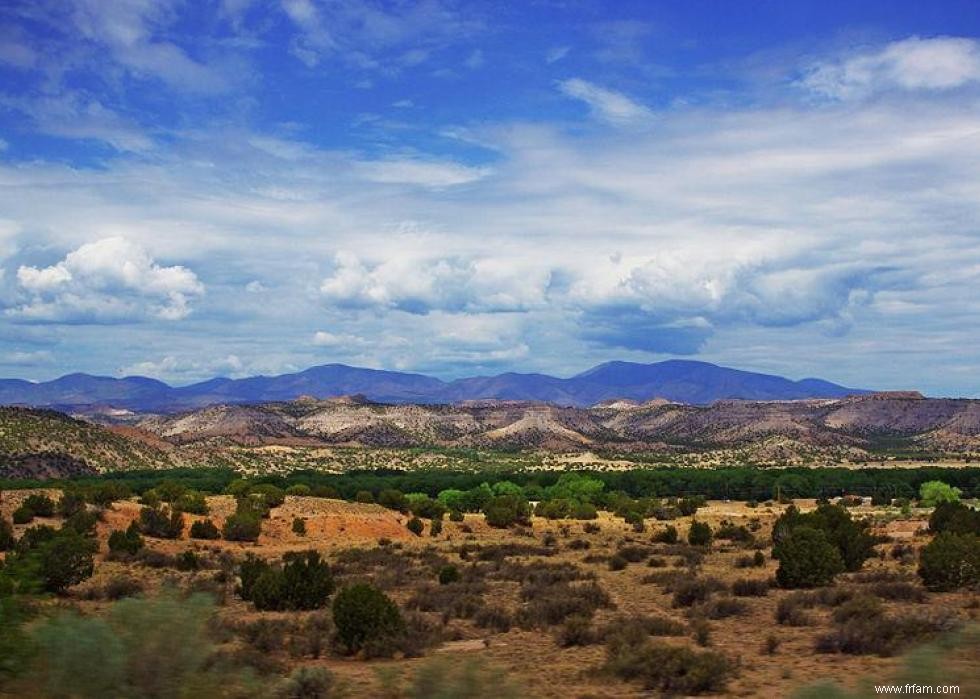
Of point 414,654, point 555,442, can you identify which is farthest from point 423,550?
point 555,442

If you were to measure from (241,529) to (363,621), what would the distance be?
28255 millimetres

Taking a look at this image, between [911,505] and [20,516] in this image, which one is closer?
[20,516]

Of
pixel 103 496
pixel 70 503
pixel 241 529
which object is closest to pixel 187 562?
pixel 241 529

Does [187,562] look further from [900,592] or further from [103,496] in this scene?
[900,592]

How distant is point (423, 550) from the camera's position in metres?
42.7

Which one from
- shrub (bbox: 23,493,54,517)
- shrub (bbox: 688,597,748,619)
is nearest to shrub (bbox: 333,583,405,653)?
shrub (bbox: 688,597,748,619)

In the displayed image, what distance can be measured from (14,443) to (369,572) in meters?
84.1

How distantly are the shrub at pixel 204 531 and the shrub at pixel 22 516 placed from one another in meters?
7.60

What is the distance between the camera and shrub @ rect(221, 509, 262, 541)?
151 ft

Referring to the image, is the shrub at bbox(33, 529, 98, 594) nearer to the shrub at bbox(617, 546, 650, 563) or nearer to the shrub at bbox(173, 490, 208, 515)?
the shrub at bbox(173, 490, 208, 515)

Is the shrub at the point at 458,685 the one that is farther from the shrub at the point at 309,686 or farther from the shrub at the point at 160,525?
the shrub at the point at 160,525

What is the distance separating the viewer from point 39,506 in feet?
149

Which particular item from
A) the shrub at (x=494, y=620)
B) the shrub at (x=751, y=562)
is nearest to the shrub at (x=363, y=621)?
the shrub at (x=494, y=620)

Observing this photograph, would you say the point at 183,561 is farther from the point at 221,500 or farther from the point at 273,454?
the point at 273,454
